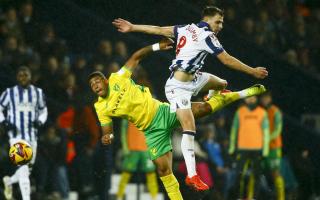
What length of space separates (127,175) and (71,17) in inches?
125

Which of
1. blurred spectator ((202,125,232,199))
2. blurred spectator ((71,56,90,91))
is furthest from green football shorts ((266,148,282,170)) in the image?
blurred spectator ((71,56,90,91))

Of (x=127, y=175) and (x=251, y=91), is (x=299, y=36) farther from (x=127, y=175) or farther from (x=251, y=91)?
(x=251, y=91)

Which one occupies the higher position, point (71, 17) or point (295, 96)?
point (71, 17)

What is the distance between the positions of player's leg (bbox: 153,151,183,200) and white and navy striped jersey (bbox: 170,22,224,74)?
1.09 meters

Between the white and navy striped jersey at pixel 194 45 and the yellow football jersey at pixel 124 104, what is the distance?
24.0 inches

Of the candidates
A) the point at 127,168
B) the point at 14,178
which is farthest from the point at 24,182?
the point at 127,168

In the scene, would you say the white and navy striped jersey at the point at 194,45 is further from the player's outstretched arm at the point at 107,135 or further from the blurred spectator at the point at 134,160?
the blurred spectator at the point at 134,160

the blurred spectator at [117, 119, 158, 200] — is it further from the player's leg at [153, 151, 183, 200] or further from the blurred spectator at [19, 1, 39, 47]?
the player's leg at [153, 151, 183, 200]

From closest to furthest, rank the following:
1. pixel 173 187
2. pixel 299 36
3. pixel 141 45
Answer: pixel 173 187
pixel 141 45
pixel 299 36

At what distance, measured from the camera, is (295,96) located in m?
17.2

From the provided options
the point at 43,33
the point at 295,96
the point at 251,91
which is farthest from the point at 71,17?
the point at 251,91

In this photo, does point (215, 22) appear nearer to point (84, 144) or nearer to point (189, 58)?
point (189, 58)

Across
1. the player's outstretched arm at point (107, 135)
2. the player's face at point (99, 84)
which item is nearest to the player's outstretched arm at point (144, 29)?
the player's face at point (99, 84)

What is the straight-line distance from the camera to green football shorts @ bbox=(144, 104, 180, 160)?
37.2ft
